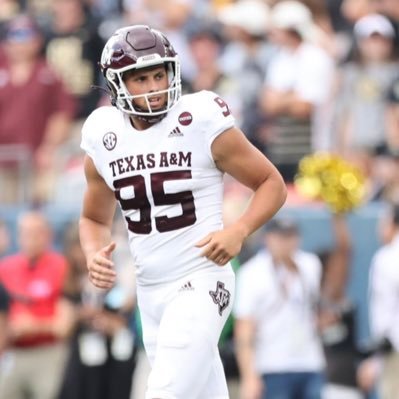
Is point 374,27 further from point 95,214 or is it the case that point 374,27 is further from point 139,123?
point 139,123

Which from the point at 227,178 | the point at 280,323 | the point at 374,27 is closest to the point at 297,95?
the point at 374,27

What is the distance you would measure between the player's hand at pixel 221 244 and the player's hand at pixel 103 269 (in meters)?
0.43

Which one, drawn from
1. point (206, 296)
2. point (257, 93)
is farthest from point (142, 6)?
point (206, 296)

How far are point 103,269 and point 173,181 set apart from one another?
0.50m

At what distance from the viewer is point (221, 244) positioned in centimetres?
677

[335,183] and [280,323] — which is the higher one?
[335,183]

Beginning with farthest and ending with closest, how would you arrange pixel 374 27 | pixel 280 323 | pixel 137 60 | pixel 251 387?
pixel 374 27
pixel 280 323
pixel 251 387
pixel 137 60

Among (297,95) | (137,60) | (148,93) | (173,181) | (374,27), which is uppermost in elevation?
(137,60)

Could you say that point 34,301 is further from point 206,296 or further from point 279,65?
point 206,296

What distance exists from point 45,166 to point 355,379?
133 inches

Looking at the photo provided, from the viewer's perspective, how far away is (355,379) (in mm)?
11516

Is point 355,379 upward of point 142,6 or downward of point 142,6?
downward

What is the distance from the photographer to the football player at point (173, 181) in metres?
6.99

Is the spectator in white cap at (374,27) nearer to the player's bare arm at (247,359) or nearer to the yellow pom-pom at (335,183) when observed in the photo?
the yellow pom-pom at (335,183)
